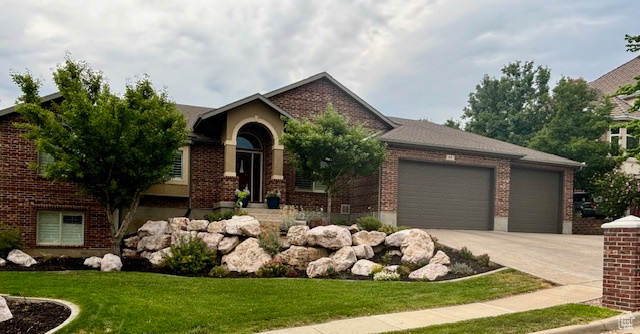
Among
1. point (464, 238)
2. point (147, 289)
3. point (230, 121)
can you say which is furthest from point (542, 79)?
point (147, 289)

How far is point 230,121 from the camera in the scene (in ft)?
58.9

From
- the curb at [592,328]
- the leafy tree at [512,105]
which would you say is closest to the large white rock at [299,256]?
the curb at [592,328]

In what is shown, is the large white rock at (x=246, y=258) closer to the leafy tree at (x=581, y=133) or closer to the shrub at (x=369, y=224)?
the shrub at (x=369, y=224)

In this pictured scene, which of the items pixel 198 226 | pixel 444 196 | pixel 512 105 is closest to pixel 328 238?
pixel 198 226

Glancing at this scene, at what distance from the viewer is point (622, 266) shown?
8750 millimetres

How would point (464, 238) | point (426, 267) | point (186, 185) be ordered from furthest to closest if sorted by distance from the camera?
point (186, 185)
point (464, 238)
point (426, 267)

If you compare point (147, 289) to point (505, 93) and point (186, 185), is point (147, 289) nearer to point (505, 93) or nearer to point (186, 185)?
point (186, 185)

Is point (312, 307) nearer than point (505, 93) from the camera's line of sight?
Yes

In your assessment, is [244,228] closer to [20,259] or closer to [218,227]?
[218,227]

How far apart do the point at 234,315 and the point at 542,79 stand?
38269 millimetres

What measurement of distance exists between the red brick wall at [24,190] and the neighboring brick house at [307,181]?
0.09 feet

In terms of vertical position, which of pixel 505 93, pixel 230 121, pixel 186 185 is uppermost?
pixel 505 93

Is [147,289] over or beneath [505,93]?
→ beneath

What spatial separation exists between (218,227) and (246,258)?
1.91 meters
